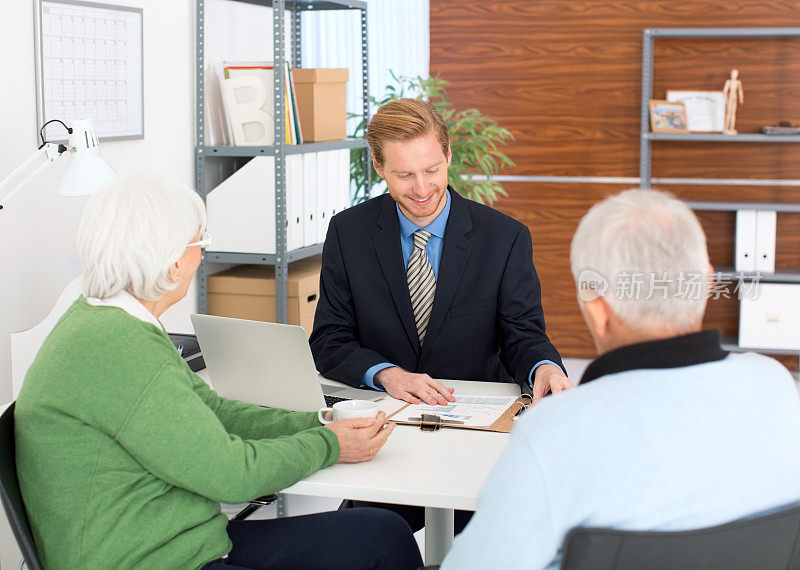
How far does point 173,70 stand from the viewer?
3066 mm

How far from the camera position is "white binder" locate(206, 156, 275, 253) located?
3.13 metres

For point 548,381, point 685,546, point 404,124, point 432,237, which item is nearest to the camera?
point 685,546

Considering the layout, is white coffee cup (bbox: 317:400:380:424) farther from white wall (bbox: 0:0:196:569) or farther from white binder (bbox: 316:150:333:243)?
white binder (bbox: 316:150:333:243)

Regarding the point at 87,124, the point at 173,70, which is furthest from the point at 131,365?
the point at 173,70

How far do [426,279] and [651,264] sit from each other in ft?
3.86

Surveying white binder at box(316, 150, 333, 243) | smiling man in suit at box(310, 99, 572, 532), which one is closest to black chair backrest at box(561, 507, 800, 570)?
smiling man in suit at box(310, 99, 572, 532)

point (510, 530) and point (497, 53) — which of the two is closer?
point (510, 530)

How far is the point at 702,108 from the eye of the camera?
4.67 metres

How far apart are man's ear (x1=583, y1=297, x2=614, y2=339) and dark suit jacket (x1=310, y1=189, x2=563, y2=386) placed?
0.99 m

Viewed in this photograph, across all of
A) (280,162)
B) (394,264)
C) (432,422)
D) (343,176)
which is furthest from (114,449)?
(343,176)

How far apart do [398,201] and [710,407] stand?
1.33 metres

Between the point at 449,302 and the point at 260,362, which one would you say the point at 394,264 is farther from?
the point at 260,362

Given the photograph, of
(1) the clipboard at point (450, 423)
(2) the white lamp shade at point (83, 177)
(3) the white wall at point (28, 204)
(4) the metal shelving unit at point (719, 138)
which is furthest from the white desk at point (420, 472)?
(4) the metal shelving unit at point (719, 138)

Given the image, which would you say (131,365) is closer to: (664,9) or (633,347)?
(633,347)
